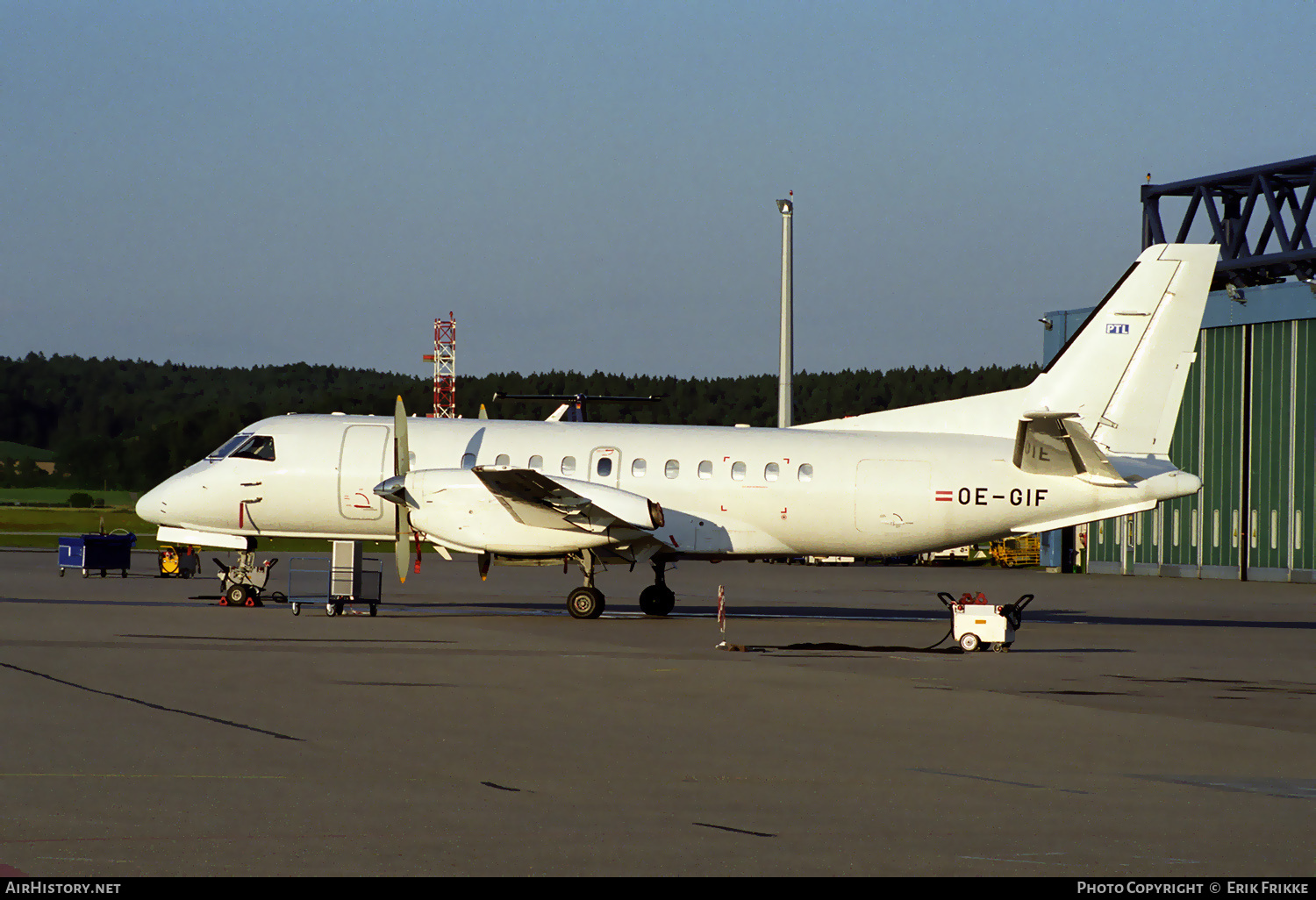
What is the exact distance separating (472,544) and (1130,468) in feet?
39.5

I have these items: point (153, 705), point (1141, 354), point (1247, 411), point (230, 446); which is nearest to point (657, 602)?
point (230, 446)

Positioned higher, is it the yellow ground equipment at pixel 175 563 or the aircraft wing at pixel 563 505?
the aircraft wing at pixel 563 505

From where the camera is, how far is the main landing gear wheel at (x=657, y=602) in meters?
25.7

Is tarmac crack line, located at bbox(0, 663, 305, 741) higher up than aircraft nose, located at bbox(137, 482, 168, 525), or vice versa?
aircraft nose, located at bbox(137, 482, 168, 525)

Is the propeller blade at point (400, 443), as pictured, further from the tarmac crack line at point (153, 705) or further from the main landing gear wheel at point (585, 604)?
the tarmac crack line at point (153, 705)

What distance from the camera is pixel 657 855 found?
22.6 ft

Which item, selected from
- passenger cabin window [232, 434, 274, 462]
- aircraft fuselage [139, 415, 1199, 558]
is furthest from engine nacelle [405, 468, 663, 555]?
passenger cabin window [232, 434, 274, 462]

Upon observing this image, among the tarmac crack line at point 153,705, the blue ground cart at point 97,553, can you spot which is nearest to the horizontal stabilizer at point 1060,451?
the tarmac crack line at point 153,705

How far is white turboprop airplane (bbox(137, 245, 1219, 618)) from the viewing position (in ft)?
78.8

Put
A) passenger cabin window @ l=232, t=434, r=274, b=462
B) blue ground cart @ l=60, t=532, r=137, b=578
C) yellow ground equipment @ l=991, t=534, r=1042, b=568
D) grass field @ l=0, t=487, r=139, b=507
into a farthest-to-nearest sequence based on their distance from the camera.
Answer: yellow ground equipment @ l=991, t=534, r=1042, b=568 → grass field @ l=0, t=487, r=139, b=507 → blue ground cart @ l=60, t=532, r=137, b=578 → passenger cabin window @ l=232, t=434, r=274, b=462

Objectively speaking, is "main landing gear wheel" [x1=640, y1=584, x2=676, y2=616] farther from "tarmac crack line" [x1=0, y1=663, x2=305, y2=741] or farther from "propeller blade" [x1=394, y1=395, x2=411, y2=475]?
"tarmac crack line" [x1=0, y1=663, x2=305, y2=741]

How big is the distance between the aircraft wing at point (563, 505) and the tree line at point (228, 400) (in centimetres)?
2648

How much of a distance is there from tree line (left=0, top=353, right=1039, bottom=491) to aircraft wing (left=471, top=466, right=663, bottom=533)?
2648 cm

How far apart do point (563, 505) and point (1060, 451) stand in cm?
895
